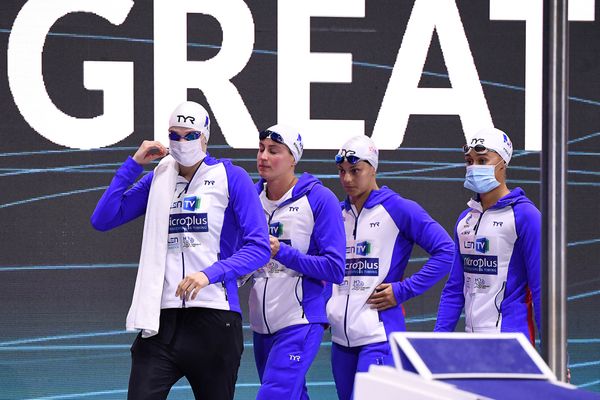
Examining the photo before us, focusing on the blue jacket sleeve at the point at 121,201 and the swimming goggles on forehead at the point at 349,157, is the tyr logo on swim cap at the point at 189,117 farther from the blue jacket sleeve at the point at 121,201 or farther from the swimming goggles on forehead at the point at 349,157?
the swimming goggles on forehead at the point at 349,157

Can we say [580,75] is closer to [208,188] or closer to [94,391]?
[208,188]

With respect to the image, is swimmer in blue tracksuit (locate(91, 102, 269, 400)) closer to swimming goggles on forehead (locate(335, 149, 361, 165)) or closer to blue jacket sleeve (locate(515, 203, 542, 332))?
swimming goggles on forehead (locate(335, 149, 361, 165))

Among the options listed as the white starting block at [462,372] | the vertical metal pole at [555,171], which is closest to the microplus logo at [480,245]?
the white starting block at [462,372]

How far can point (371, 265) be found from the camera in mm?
4320

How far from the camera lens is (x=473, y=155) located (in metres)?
4.18

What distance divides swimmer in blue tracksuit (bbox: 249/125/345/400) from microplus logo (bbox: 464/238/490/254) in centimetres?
54

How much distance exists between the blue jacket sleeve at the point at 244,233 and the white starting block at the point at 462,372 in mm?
1943

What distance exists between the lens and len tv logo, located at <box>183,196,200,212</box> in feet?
11.9

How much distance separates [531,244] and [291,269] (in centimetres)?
104

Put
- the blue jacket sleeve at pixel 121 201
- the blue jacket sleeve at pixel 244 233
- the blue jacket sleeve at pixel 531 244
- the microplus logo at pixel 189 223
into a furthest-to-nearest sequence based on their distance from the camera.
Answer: the blue jacket sleeve at pixel 121 201, the blue jacket sleeve at pixel 531 244, the microplus logo at pixel 189 223, the blue jacket sleeve at pixel 244 233

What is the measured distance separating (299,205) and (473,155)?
79cm

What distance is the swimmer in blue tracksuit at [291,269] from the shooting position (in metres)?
4.00

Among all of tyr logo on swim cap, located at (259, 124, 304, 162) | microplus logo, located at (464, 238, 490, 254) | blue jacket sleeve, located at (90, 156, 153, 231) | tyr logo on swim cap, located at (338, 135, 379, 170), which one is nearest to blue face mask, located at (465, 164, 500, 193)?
microplus logo, located at (464, 238, 490, 254)

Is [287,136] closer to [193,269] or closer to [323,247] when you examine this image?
[323,247]
